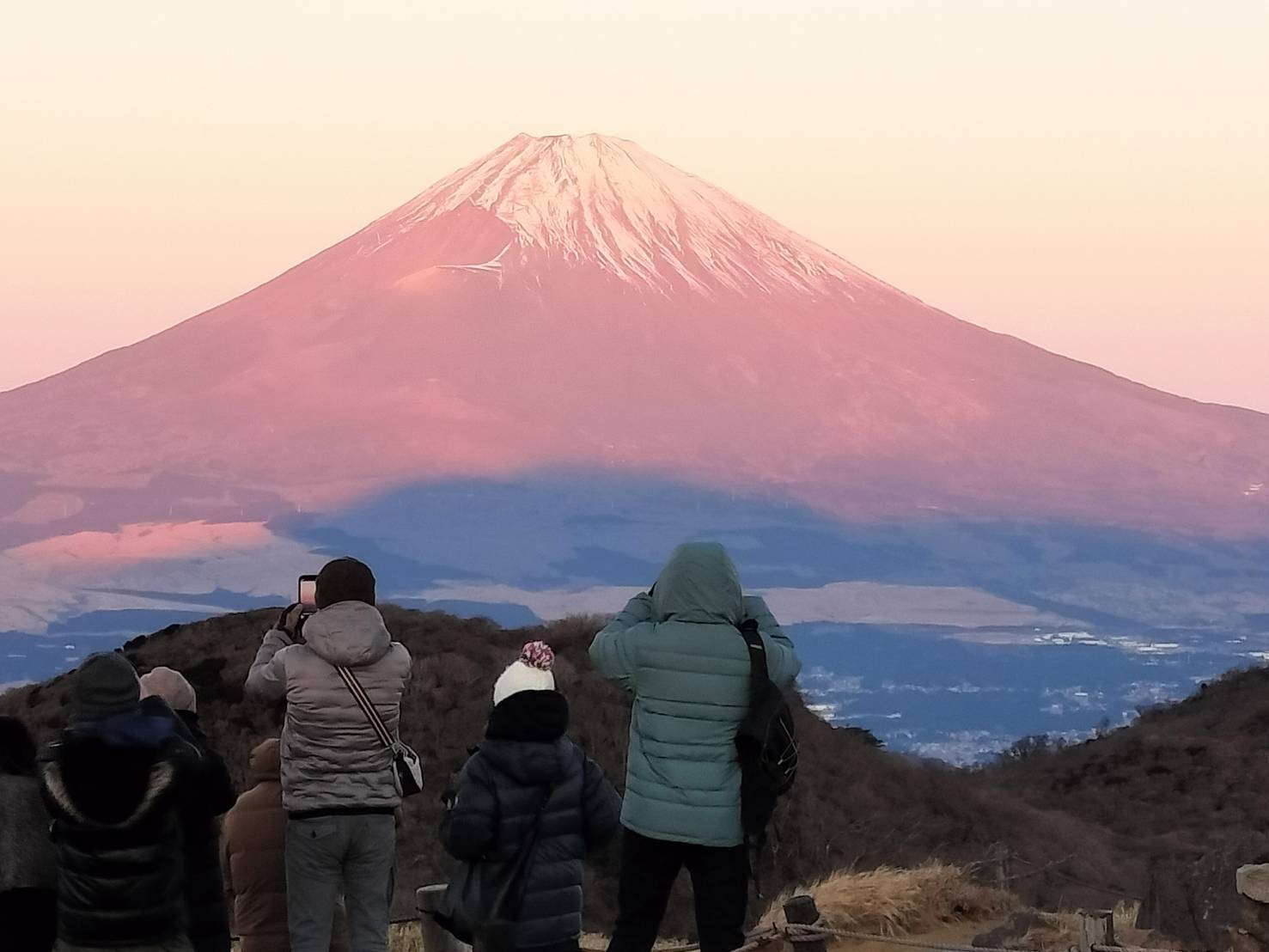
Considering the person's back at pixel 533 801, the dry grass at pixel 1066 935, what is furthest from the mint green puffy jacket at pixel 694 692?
the dry grass at pixel 1066 935

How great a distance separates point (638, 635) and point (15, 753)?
2031 millimetres

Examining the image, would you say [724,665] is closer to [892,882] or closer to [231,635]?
[892,882]

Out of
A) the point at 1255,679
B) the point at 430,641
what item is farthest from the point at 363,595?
the point at 1255,679

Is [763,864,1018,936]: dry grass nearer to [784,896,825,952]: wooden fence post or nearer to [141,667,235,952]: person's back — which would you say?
[784,896,825,952]: wooden fence post

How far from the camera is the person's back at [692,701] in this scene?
18.2 feet

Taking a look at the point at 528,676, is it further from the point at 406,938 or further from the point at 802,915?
the point at 406,938

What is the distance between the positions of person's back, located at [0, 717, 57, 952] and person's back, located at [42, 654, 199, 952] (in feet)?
0.55

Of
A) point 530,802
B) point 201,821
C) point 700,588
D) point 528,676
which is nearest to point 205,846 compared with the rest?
point 201,821

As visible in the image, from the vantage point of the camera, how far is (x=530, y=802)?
519cm

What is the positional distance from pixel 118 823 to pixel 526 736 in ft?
4.07

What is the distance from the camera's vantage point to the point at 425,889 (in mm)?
6520

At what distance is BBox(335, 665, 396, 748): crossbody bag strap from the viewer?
568 centimetres

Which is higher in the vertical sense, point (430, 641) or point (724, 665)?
point (724, 665)

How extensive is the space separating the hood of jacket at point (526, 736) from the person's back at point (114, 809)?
928 mm
